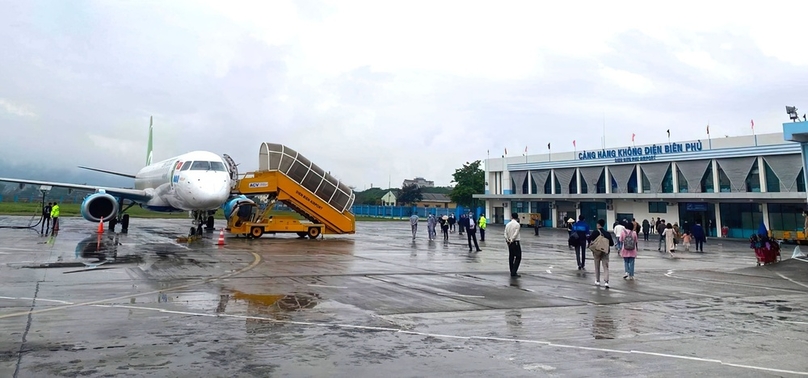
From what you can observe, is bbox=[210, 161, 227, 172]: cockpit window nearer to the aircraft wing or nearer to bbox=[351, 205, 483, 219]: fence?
the aircraft wing

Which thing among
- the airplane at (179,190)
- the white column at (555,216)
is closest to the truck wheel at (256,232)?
the airplane at (179,190)

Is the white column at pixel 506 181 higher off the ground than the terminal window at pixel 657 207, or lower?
higher

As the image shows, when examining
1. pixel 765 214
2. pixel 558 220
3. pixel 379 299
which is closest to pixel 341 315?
pixel 379 299

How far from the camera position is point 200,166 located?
2325 centimetres

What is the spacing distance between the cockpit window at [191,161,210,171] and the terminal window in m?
37.2

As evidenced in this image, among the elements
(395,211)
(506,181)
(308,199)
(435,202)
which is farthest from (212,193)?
(435,202)

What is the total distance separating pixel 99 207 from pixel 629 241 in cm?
2363

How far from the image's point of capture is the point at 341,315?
757 cm

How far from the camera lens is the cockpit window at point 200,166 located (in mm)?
23109

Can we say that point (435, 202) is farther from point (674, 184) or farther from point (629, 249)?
point (629, 249)

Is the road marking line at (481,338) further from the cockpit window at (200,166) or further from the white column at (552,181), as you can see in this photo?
the white column at (552,181)

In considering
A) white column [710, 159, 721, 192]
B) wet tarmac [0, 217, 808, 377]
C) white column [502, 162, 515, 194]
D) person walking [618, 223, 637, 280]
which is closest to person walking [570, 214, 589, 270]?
wet tarmac [0, 217, 808, 377]

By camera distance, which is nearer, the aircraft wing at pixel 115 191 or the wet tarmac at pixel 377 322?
the wet tarmac at pixel 377 322

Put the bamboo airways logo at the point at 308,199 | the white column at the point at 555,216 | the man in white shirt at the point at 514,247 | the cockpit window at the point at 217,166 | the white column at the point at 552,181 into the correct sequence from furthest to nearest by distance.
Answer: the white column at the point at 552,181, the white column at the point at 555,216, the bamboo airways logo at the point at 308,199, the cockpit window at the point at 217,166, the man in white shirt at the point at 514,247
